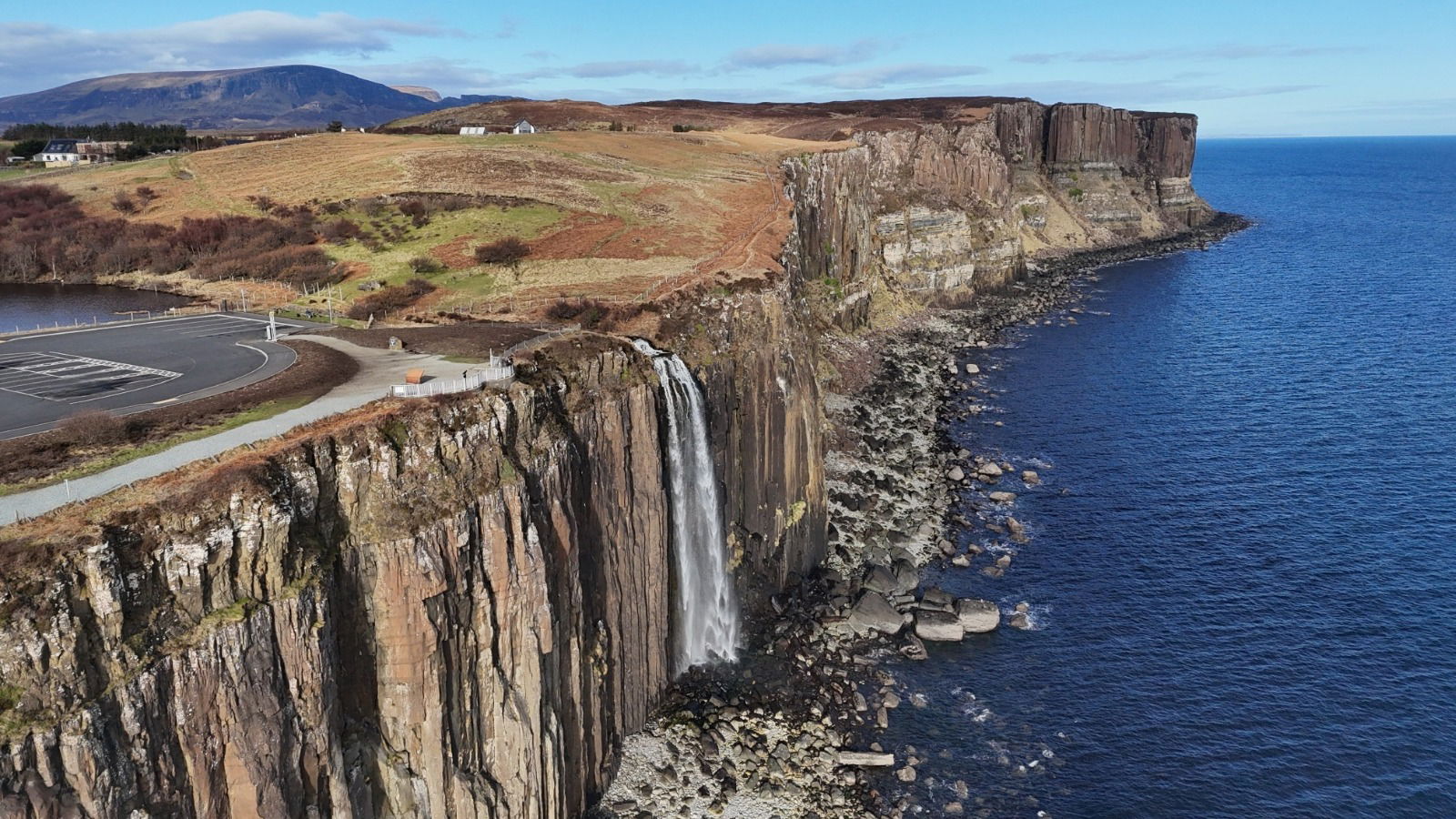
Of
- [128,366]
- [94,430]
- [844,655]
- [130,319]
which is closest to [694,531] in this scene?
[844,655]

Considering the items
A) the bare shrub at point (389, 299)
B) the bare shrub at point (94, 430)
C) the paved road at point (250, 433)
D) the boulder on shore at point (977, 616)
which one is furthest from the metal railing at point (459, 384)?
the boulder on shore at point (977, 616)

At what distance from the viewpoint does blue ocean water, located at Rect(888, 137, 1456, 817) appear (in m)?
41.4

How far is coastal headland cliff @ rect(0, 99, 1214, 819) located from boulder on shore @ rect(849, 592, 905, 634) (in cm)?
472

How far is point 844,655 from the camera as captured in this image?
49406mm

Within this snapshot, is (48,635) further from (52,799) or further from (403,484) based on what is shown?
(403,484)

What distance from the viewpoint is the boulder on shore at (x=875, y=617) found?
5175 centimetres

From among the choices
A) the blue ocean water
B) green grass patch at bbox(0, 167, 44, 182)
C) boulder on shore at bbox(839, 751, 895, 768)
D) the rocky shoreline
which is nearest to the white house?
green grass patch at bbox(0, 167, 44, 182)

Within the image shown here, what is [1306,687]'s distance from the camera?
154ft

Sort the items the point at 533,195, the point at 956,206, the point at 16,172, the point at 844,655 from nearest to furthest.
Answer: the point at 844,655 < the point at 533,195 < the point at 16,172 < the point at 956,206

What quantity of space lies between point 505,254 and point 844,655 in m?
39.1

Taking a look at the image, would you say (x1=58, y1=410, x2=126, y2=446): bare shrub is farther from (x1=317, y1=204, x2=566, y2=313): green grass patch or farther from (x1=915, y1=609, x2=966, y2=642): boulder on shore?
(x1=915, y1=609, x2=966, y2=642): boulder on shore

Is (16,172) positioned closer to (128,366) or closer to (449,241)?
(449,241)

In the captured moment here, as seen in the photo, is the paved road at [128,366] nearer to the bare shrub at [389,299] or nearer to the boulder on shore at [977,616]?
the bare shrub at [389,299]

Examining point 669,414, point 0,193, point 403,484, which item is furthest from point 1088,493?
point 0,193
